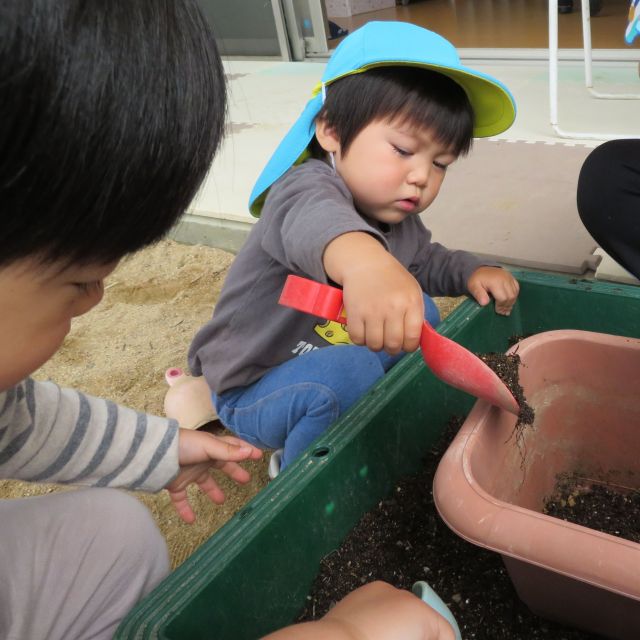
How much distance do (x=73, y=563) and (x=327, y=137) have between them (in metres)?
0.61

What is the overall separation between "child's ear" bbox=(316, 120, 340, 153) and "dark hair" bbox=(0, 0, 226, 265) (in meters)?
0.53

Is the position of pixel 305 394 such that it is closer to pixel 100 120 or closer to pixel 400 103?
pixel 400 103

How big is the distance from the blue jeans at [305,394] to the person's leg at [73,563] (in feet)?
0.91

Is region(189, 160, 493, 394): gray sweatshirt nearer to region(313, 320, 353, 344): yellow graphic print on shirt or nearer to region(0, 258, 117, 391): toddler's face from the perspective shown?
region(313, 320, 353, 344): yellow graphic print on shirt

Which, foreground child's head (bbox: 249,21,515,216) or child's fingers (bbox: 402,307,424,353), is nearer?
child's fingers (bbox: 402,307,424,353)

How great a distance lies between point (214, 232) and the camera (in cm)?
191

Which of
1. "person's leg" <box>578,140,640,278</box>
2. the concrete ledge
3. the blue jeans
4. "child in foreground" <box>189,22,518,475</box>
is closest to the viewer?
"child in foreground" <box>189,22,518,475</box>

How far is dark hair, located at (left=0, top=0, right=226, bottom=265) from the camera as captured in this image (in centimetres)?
29

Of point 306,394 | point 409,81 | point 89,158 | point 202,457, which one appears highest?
point 89,158

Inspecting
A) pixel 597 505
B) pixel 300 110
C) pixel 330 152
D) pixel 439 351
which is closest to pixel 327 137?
pixel 330 152

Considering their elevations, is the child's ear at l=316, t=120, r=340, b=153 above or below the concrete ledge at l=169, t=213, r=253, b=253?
above

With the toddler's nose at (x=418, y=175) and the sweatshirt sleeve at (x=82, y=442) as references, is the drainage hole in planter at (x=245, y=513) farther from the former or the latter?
the toddler's nose at (x=418, y=175)

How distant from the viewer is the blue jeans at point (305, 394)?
924 mm

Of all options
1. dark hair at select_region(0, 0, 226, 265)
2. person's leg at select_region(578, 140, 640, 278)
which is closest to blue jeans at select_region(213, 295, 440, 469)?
person's leg at select_region(578, 140, 640, 278)
